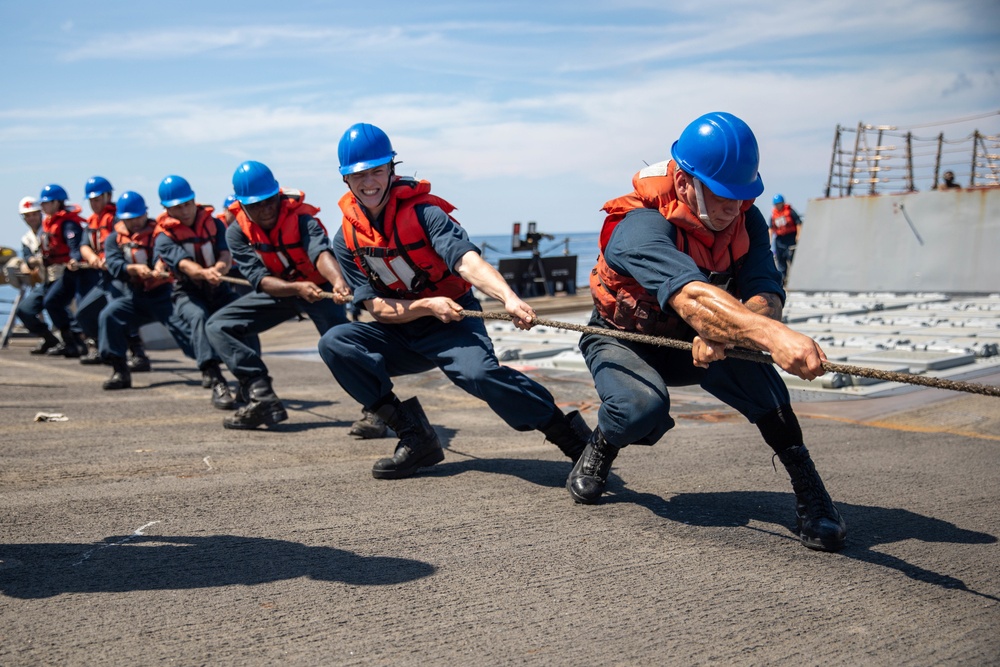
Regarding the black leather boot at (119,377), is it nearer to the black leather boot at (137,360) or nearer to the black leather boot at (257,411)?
the black leather boot at (137,360)

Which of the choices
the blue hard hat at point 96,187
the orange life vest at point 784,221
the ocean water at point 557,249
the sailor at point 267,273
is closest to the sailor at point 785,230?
the orange life vest at point 784,221

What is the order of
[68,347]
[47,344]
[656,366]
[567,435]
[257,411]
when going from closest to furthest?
[656,366] → [567,435] → [257,411] → [68,347] → [47,344]

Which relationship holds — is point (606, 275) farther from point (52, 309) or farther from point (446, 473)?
point (52, 309)

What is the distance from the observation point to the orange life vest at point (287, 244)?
6.71m

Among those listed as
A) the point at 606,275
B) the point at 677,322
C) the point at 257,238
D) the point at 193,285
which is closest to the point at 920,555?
the point at 677,322

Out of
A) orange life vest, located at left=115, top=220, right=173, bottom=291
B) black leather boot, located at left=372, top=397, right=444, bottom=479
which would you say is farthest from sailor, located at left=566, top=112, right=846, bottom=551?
orange life vest, located at left=115, top=220, right=173, bottom=291

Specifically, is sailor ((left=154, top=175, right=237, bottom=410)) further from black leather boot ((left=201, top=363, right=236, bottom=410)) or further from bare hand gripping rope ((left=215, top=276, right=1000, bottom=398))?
bare hand gripping rope ((left=215, top=276, right=1000, bottom=398))

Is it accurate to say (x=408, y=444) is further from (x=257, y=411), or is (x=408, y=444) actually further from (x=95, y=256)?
(x=95, y=256)

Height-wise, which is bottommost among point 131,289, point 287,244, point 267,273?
point 131,289

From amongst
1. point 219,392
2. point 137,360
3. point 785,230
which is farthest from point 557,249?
point 219,392

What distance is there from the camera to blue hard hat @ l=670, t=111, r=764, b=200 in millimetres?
3537

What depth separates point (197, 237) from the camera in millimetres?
8195

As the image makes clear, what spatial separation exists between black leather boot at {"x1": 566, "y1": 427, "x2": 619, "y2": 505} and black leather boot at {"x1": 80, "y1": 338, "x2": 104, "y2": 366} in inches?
329

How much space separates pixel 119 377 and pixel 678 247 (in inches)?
270
